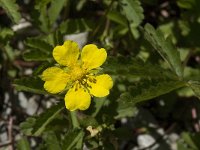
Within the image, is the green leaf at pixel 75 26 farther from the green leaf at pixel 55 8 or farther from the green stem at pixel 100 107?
the green stem at pixel 100 107

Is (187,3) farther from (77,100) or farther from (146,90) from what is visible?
(77,100)

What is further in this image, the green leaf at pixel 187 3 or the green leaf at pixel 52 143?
the green leaf at pixel 187 3

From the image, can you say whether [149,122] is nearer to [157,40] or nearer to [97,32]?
[97,32]

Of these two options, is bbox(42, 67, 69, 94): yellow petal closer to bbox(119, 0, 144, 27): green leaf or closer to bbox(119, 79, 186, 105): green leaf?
bbox(119, 79, 186, 105): green leaf

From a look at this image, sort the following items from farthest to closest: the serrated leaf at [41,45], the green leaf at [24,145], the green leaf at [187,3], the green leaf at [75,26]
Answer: the green leaf at [187,3]
the green leaf at [75,26]
the green leaf at [24,145]
the serrated leaf at [41,45]

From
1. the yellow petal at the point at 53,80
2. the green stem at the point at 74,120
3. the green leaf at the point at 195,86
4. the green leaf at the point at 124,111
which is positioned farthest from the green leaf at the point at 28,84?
the green leaf at the point at 195,86

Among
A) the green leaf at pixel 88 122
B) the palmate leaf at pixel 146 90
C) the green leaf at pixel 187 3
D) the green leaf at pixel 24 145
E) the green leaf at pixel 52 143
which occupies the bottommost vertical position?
the green leaf at pixel 24 145

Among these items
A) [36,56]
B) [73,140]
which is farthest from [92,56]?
[73,140]

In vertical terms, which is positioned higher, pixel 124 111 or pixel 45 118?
pixel 45 118
